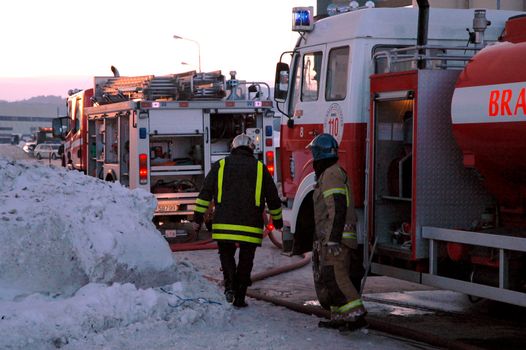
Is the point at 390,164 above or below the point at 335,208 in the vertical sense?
above

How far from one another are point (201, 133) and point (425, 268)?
27.9ft

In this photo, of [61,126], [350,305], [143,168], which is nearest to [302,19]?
[350,305]

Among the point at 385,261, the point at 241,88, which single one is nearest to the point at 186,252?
the point at 241,88

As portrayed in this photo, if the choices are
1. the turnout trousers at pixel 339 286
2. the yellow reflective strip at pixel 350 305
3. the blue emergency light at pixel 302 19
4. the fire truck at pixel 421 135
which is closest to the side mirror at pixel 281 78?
the fire truck at pixel 421 135

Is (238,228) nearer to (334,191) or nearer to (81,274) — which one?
(334,191)

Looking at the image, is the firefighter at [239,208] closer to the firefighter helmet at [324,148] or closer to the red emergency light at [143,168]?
the firefighter helmet at [324,148]

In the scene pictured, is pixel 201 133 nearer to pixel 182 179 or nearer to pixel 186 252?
pixel 182 179

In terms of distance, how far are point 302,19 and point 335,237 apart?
322 cm

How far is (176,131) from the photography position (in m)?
16.3

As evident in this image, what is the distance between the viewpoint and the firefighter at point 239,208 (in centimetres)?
985

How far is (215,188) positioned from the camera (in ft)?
33.0

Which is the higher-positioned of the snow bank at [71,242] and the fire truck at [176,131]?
the fire truck at [176,131]

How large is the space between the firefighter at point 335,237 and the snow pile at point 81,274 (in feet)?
3.57

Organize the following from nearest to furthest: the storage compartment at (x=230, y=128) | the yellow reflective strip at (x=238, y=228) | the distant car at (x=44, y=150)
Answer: the yellow reflective strip at (x=238, y=228)
the storage compartment at (x=230, y=128)
the distant car at (x=44, y=150)
